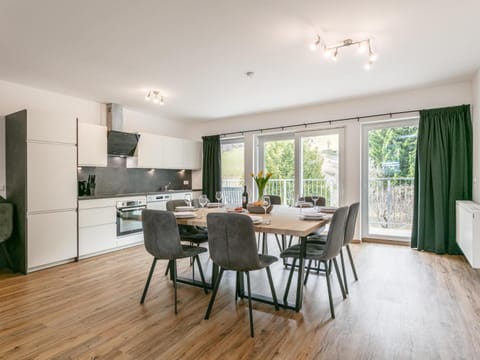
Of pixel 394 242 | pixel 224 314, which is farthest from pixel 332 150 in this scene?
pixel 224 314

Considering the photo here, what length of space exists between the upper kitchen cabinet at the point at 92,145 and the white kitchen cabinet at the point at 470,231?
4.93m

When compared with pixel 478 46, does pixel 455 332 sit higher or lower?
lower

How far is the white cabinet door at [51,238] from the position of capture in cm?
360

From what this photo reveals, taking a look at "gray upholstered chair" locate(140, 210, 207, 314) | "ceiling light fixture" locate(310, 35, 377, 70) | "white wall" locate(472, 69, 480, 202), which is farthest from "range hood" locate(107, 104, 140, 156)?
"white wall" locate(472, 69, 480, 202)

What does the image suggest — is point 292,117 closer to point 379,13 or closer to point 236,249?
point 379,13

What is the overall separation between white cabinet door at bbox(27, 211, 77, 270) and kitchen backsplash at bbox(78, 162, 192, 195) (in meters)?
0.96

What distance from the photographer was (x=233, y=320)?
2326 millimetres

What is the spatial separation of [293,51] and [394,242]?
3570mm

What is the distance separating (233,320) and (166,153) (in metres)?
4.09

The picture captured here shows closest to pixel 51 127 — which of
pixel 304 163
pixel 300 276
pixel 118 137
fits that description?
pixel 118 137

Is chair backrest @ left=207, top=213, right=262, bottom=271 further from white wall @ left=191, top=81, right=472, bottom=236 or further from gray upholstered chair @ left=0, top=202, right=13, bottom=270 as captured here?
white wall @ left=191, top=81, right=472, bottom=236

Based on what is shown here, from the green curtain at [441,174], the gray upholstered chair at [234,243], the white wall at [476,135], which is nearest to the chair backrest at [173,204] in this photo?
the gray upholstered chair at [234,243]

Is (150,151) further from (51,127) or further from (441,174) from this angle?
(441,174)

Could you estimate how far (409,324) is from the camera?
7.29 feet
